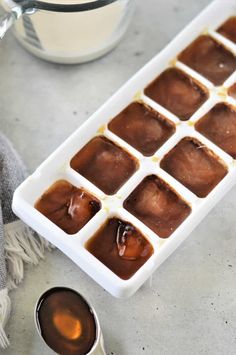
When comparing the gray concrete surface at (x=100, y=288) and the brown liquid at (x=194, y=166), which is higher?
the brown liquid at (x=194, y=166)

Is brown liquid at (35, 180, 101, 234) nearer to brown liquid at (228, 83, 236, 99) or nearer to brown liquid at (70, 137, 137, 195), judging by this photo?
brown liquid at (70, 137, 137, 195)

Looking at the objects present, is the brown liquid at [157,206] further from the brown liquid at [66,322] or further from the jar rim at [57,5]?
the jar rim at [57,5]

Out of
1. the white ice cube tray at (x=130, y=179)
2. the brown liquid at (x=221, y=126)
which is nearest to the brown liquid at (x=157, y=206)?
the white ice cube tray at (x=130, y=179)

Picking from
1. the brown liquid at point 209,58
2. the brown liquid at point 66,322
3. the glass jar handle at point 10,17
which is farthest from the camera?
the brown liquid at point 209,58

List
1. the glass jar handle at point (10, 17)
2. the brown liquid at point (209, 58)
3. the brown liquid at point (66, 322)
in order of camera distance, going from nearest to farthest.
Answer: the brown liquid at point (66, 322) → the glass jar handle at point (10, 17) → the brown liquid at point (209, 58)

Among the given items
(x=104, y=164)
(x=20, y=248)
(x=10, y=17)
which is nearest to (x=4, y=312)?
(x=20, y=248)

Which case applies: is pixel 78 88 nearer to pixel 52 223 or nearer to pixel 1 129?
pixel 1 129

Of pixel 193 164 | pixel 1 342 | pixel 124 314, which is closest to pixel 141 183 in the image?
pixel 193 164
